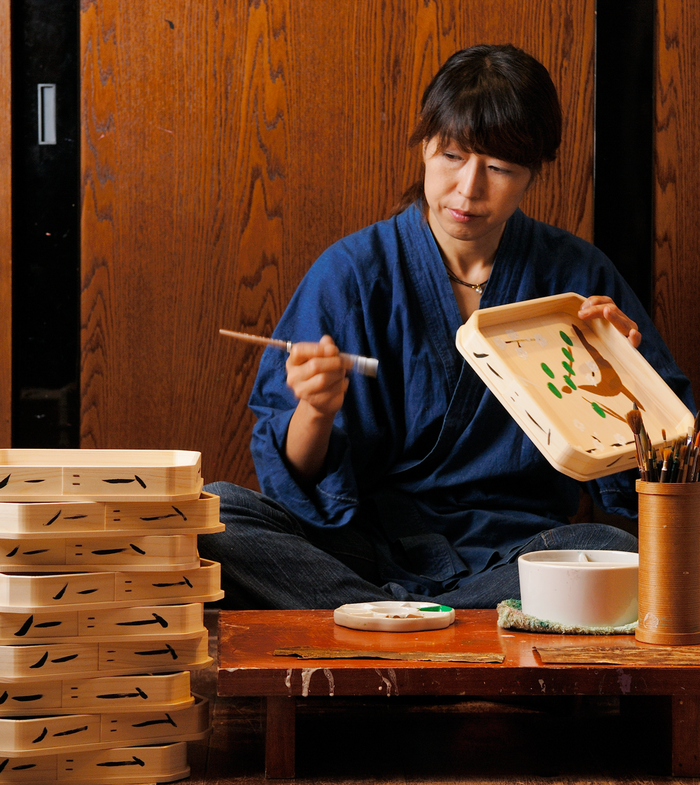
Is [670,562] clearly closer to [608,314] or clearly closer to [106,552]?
[608,314]

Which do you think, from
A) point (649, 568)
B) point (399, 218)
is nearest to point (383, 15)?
point (399, 218)

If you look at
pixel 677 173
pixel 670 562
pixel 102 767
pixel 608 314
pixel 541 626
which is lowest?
pixel 102 767

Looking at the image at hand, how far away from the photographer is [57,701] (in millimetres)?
1037

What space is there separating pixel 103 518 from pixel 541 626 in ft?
1.84

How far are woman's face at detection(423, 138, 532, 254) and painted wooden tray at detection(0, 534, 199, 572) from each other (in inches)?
34.4

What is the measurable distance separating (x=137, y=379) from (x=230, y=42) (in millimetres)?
792

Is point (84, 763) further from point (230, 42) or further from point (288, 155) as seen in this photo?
point (230, 42)

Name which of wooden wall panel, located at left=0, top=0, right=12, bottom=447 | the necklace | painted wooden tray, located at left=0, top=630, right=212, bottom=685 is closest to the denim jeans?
painted wooden tray, located at left=0, top=630, right=212, bottom=685

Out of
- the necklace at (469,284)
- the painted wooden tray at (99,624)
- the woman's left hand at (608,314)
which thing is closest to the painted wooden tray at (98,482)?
the painted wooden tray at (99,624)

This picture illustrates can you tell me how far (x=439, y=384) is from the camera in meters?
1.70

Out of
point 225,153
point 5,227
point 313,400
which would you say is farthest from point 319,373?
point 5,227

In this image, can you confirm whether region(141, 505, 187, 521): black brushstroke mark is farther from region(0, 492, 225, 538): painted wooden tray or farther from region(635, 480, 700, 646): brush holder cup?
region(635, 480, 700, 646): brush holder cup

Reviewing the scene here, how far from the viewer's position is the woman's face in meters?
1.65

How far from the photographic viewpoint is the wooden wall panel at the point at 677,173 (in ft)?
7.06
